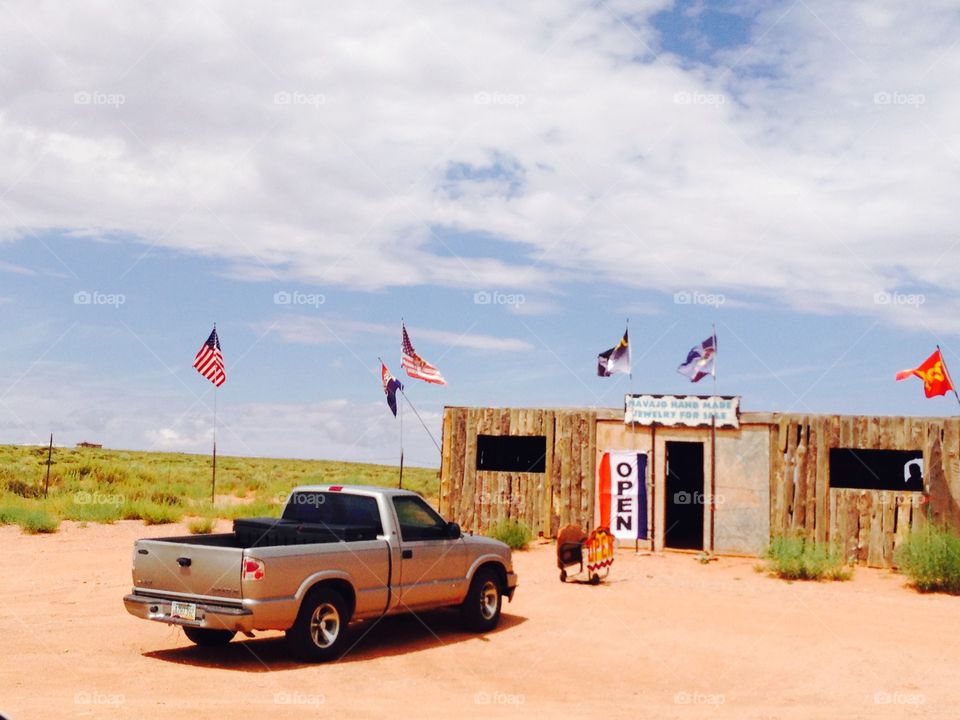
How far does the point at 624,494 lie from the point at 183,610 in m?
13.7

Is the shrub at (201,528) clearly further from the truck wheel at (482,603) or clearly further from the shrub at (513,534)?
the truck wheel at (482,603)

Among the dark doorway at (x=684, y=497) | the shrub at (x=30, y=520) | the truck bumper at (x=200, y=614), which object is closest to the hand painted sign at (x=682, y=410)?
the dark doorway at (x=684, y=497)

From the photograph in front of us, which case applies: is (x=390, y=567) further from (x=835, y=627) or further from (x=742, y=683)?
(x=835, y=627)

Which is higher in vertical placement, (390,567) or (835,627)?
(390,567)

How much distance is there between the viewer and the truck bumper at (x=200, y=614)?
9.55m

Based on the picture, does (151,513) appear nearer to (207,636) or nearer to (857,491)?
(207,636)

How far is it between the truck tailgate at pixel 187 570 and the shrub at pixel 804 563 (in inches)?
473

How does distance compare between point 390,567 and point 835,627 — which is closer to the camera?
point 390,567

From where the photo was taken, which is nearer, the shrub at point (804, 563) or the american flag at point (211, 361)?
the shrub at point (804, 563)

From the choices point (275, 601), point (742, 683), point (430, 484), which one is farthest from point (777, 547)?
point (430, 484)

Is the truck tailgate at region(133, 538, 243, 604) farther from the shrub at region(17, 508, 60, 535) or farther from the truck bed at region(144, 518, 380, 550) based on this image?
the shrub at region(17, 508, 60, 535)

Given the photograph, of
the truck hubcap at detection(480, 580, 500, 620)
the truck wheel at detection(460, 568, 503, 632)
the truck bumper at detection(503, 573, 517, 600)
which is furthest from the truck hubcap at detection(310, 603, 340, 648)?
the truck bumper at detection(503, 573, 517, 600)

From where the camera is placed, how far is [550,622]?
13.4m

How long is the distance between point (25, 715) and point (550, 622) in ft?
23.2
